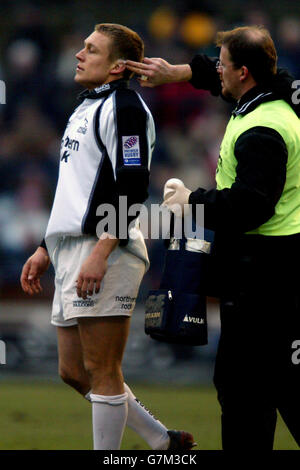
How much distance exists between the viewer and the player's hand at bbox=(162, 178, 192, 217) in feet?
13.3

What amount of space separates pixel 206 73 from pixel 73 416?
329 cm

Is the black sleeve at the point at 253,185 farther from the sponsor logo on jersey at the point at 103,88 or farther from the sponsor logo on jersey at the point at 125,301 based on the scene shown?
the sponsor logo on jersey at the point at 103,88

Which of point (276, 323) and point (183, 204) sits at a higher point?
point (183, 204)

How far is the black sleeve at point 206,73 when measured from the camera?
15.8 ft

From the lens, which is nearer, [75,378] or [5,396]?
[75,378]

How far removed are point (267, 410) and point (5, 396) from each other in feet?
15.8

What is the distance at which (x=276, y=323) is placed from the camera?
4.00 meters

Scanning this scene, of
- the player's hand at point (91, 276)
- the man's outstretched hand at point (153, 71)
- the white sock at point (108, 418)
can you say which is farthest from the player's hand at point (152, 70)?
the white sock at point (108, 418)

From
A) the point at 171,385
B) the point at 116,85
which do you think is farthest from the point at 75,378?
the point at 171,385

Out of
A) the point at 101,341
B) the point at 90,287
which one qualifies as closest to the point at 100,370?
the point at 101,341

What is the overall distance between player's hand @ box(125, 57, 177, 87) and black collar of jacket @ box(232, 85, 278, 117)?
1.85ft

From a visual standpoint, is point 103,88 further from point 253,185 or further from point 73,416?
point 73,416

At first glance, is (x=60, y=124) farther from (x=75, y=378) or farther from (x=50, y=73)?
(x=75, y=378)
